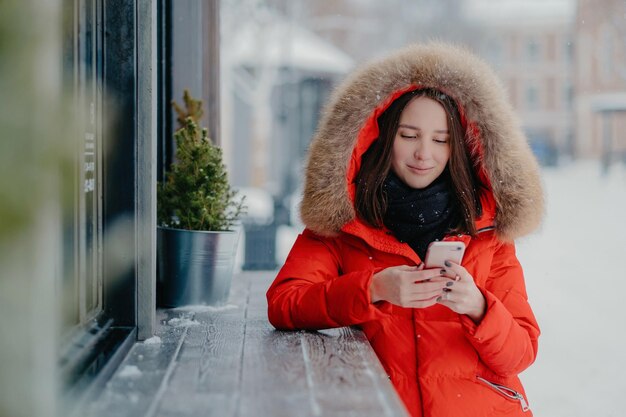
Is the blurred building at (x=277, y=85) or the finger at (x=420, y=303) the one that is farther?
the blurred building at (x=277, y=85)

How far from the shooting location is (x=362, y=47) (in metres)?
37.8

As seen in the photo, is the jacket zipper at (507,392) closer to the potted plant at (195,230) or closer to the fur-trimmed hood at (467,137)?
the fur-trimmed hood at (467,137)

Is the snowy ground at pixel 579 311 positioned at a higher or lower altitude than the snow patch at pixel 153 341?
lower

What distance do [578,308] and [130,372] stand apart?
23.4ft

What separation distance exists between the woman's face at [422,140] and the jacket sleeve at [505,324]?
1.13 ft

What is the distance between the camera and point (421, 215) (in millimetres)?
2559

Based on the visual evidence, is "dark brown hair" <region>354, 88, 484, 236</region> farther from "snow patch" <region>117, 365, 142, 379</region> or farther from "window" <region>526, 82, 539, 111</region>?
"window" <region>526, 82, 539, 111</region>

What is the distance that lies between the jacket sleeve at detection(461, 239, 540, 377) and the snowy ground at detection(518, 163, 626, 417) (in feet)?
0.49

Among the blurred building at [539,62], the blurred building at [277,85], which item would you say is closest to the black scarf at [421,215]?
the blurred building at [277,85]

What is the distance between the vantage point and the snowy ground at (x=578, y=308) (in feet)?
17.6

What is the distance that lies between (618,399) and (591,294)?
155 inches

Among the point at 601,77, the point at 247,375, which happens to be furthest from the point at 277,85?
the point at 601,77

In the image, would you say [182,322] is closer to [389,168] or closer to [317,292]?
[317,292]

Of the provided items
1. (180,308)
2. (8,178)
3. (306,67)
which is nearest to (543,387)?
(180,308)
